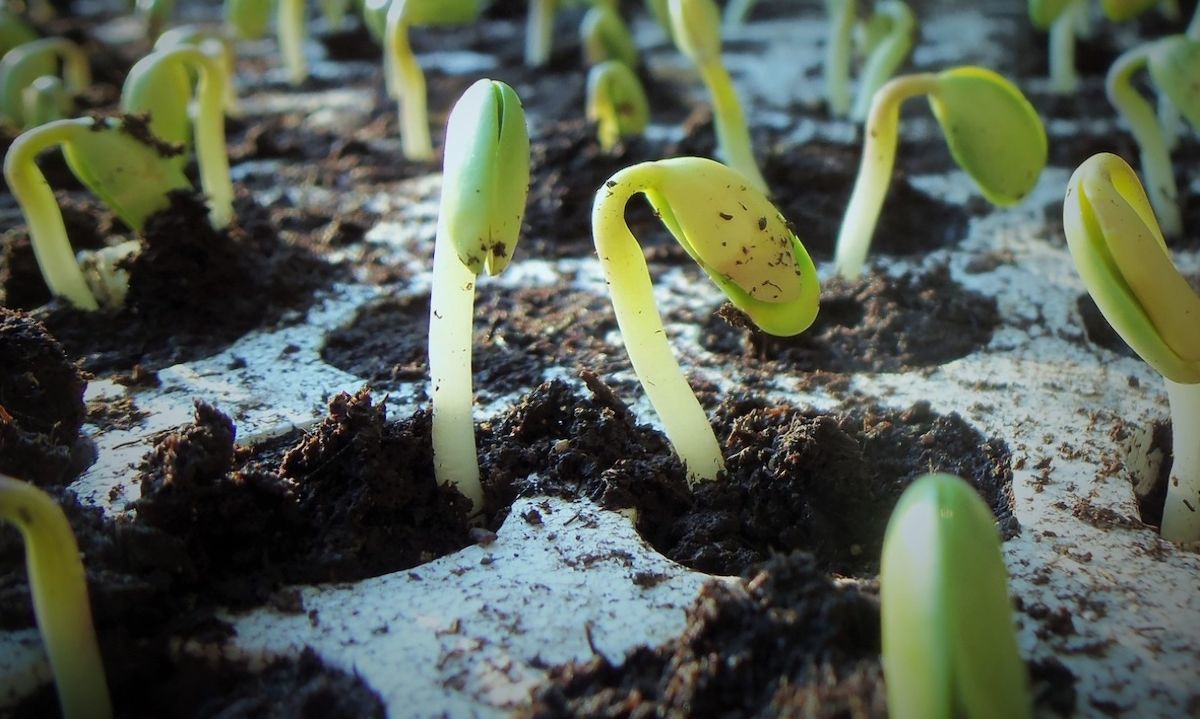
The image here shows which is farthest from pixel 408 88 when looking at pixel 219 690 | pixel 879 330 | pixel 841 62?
pixel 219 690

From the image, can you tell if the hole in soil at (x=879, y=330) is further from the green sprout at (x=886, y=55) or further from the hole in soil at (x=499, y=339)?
the green sprout at (x=886, y=55)

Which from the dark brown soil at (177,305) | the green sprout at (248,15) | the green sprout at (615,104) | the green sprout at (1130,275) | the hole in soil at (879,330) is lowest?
the hole in soil at (879,330)

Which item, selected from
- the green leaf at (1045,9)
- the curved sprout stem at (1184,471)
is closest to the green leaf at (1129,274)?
the curved sprout stem at (1184,471)

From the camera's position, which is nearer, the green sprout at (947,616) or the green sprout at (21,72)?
the green sprout at (947,616)

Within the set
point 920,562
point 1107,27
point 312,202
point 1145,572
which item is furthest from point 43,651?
point 1107,27

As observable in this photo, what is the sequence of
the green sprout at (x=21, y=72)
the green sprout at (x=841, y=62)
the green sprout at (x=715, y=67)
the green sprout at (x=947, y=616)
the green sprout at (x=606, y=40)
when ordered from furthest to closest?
1. the green sprout at (x=606, y=40)
2. the green sprout at (x=841, y=62)
3. the green sprout at (x=21, y=72)
4. the green sprout at (x=715, y=67)
5. the green sprout at (x=947, y=616)

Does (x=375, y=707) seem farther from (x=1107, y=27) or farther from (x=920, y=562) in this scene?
(x=1107, y=27)

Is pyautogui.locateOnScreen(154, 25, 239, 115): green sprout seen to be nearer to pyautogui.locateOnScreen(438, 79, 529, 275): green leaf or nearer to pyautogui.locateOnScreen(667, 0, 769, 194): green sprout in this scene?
pyautogui.locateOnScreen(667, 0, 769, 194): green sprout
